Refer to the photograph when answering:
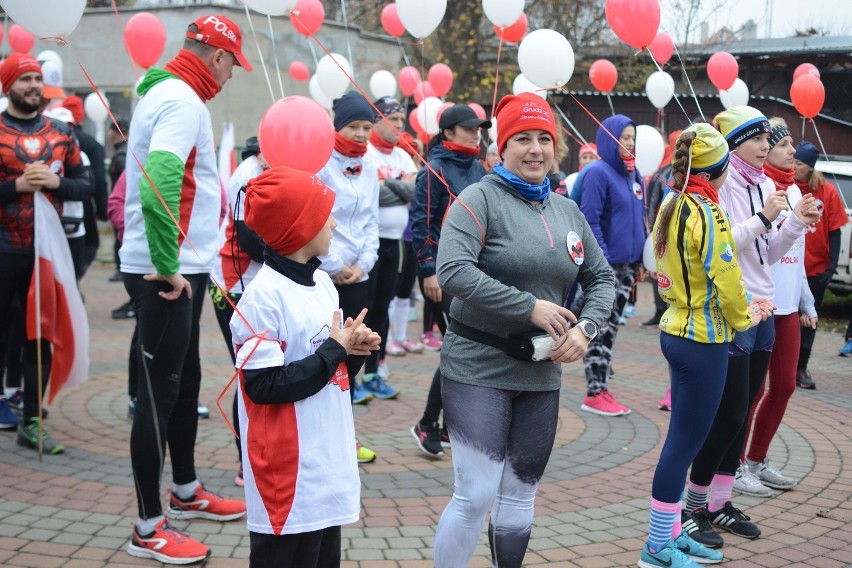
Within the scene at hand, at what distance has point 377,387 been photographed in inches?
278

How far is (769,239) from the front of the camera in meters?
4.50

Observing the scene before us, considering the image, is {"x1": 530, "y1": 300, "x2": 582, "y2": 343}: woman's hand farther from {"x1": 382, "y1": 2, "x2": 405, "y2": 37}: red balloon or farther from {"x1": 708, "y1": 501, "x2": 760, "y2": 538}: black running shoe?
{"x1": 382, "y1": 2, "x2": 405, "y2": 37}: red balloon

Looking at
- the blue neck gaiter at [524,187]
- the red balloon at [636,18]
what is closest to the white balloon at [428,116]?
→ the red balloon at [636,18]

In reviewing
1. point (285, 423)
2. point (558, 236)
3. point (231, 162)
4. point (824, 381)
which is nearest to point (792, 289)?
point (558, 236)

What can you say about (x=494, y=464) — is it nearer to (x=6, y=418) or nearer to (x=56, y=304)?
(x=56, y=304)

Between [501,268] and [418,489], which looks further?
[418,489]

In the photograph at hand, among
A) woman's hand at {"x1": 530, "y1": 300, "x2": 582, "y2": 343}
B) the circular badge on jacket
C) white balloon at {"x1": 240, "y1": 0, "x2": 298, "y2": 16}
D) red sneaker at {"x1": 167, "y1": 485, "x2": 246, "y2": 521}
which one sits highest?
white balloon at {"x1": 240, "y1": 0, "x2": 298, "y2": 16}

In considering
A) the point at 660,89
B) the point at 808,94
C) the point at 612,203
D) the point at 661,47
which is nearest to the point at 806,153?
the point at 808,94

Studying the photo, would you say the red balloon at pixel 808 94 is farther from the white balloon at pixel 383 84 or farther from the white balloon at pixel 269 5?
the white balloon at pixel 383 84

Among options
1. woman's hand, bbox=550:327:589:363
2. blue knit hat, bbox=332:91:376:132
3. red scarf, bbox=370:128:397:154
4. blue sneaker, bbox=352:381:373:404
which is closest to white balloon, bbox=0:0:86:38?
blue knit hat, bbox=332:91:376:132

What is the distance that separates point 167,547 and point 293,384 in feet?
5.45

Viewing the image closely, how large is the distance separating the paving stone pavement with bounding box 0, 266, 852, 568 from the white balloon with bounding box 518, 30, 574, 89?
97.7 inches

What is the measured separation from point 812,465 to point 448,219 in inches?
142

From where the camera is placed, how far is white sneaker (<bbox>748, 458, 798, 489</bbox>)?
5.13 metres
